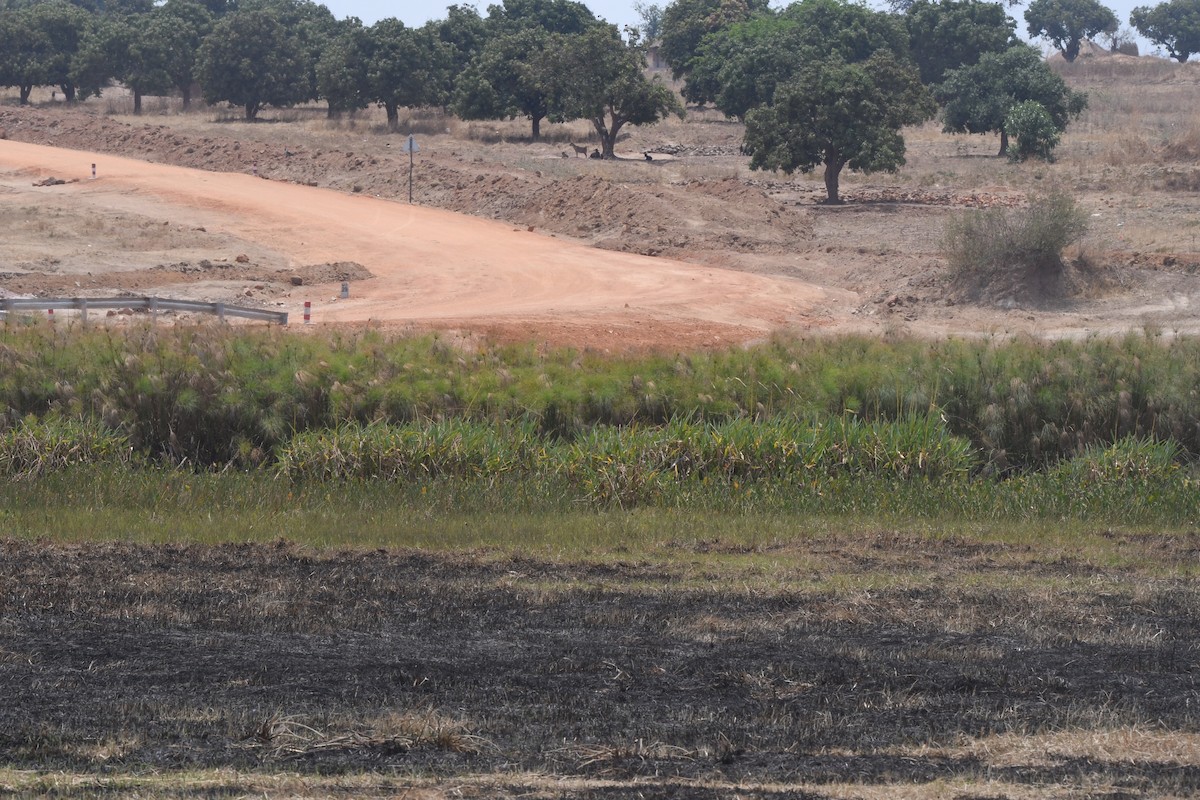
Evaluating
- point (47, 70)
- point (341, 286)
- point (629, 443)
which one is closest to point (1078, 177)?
point (341, 286)

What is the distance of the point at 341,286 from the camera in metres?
28.7

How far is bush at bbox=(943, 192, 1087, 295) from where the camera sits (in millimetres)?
27359

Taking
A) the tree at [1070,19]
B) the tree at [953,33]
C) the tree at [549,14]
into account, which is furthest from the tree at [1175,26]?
the tree at [549,14]

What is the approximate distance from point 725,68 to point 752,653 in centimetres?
5927

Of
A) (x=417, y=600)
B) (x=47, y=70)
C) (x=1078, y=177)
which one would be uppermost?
(x=47, y=70)

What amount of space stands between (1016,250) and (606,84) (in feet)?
82.1

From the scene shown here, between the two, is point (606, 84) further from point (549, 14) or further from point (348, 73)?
point (549, 14)

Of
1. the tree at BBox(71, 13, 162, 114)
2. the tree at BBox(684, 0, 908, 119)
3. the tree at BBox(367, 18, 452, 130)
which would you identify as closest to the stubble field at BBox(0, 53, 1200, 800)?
the tree at BBox(684, 0, 908, 119)

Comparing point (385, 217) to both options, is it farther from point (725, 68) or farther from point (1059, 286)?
point (725, 68)

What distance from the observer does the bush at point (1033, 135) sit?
50.1 metres

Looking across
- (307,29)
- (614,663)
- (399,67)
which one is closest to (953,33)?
(399,67)

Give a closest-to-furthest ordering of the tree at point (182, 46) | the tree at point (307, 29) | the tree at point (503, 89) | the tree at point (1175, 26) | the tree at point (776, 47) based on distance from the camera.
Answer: the tree at point (503, 89) < the tree at point (776, 47) < the tree at point (307, 29) < the tree at point (182, 46) < the tree at point (1175, 26)

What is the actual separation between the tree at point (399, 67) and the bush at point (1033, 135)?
25890 millimetres

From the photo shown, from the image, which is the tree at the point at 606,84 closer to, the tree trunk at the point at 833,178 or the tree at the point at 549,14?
the tree trunk at the point at 833,178
